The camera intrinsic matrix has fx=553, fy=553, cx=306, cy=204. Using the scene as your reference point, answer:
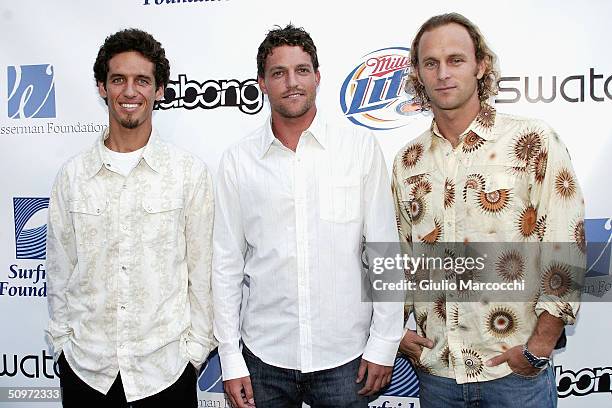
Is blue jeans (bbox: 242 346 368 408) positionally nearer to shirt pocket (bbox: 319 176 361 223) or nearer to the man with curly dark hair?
the man with curly dark hair

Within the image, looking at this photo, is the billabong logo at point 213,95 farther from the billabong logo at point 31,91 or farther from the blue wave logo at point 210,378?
the blue wave logo at point 210,378

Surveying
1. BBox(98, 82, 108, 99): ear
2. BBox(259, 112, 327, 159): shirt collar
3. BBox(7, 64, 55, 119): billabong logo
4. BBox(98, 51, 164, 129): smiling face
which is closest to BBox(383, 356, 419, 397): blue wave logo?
BBox(259, 112, 327, 159): shirt collar

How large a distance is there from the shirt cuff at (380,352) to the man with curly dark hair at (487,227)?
11 centimetres

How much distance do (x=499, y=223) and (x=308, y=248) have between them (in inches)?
24.2

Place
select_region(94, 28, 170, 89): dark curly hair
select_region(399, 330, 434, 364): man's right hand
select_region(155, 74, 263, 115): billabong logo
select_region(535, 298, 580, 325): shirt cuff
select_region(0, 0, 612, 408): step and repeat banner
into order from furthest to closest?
select_region(155, 74, 263, 115): billabong logo
select_region(0, 0, 612, 408): step and repeat banner
select_region(94, 28, 170, 89): dark curly hair
select_region(399, 330, 434, 364): man's right hand
select_region(535, 298, 580, 325): shirt cuff

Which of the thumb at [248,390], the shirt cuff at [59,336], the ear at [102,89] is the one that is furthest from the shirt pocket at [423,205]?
the shirt cuff at [59,336]

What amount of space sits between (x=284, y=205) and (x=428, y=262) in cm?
53

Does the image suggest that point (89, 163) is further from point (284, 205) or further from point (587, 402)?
point (587, 402)

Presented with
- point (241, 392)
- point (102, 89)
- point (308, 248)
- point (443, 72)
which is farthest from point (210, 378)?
point (443, 72)

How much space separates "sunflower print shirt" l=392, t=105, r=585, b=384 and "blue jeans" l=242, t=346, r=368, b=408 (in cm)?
26

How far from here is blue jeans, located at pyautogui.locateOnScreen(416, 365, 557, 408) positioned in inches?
68.2

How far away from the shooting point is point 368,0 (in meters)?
2.49

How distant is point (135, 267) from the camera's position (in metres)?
1.89

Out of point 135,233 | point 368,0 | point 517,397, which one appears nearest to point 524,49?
point 368,0
